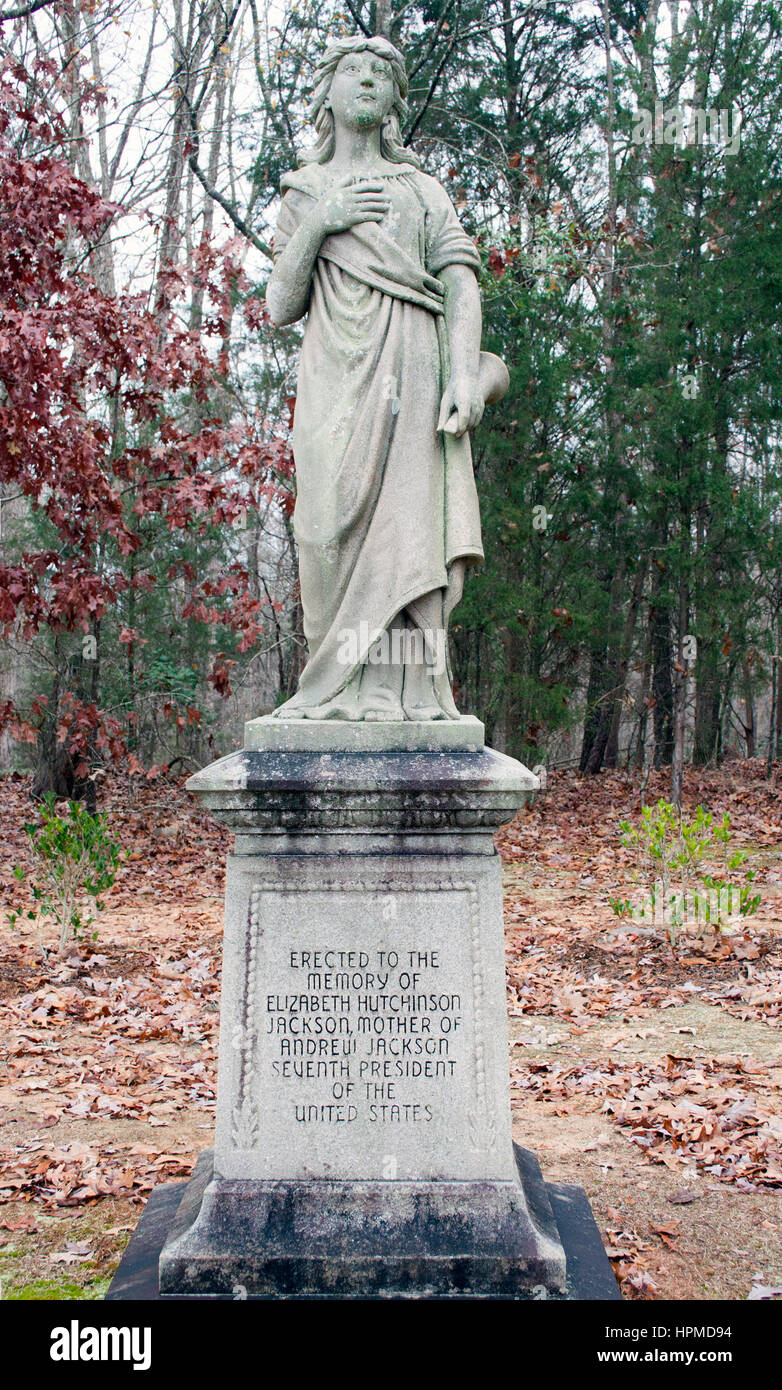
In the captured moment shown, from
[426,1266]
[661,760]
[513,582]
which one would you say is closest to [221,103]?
[513,582]

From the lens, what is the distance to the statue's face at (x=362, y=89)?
12.2 ft

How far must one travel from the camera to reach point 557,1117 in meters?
4.95

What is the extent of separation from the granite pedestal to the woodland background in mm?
6301

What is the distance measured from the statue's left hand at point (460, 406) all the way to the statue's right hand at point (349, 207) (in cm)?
61

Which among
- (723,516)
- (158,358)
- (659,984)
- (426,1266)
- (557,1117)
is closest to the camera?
(426,1266)

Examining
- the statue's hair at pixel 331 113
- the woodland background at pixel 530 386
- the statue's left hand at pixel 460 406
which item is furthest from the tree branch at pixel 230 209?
the statue's left hand at pixel 460 406

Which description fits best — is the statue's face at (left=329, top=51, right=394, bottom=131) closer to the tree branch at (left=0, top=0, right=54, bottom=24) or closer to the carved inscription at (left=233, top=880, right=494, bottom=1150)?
the carved inscription at (left=233, top=880, right=494, bottom=1150)

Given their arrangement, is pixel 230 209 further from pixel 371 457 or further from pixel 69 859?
pixel 371 457

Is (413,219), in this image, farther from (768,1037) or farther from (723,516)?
(723,516)

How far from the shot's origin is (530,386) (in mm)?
14211

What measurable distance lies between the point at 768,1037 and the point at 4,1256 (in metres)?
3.88

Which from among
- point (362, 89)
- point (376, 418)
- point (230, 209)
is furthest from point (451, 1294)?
point (230, 209)

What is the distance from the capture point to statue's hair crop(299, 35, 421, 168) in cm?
373

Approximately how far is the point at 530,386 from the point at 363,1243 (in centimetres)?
1250
